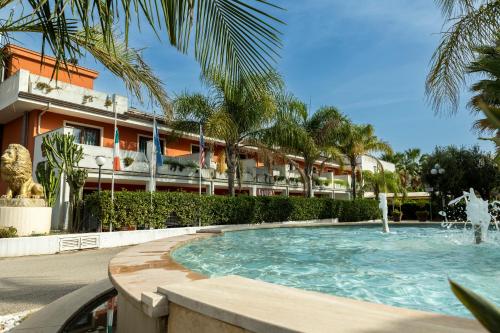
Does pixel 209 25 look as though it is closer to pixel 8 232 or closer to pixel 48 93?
pixel 8 232

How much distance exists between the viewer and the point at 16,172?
1282 cm

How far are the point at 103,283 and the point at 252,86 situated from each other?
3.76 meters

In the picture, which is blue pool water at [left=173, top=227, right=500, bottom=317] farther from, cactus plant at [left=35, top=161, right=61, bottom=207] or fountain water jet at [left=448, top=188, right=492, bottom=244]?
cactus plant at [left=35, top=161, right=61, bottom=207]

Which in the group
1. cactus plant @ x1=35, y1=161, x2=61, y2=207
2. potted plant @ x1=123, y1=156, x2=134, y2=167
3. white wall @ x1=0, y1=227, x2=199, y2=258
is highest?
potted plant @ x1=123, y1=156, x2=134, y2=167

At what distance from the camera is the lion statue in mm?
12844

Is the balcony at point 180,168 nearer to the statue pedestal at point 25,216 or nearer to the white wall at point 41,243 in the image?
the statue pedestal at point 25,216

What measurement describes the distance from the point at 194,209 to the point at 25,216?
6.98 m

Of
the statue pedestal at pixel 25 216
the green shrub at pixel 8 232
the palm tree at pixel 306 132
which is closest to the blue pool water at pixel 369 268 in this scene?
the green shrub at pixel 8 232

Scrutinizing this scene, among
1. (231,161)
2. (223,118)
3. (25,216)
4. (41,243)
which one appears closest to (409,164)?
(231,161)

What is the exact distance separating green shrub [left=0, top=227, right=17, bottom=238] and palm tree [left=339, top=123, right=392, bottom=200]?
21.7m

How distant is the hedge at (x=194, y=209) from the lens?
580 inches

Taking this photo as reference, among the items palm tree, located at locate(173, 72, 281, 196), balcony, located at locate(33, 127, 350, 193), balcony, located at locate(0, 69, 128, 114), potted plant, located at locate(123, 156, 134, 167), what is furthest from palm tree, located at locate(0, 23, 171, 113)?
potted plant, located at locate(123, 156, 134, 167)

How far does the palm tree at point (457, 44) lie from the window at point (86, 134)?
18.6 meters

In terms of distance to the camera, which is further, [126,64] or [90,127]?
[90,127]
